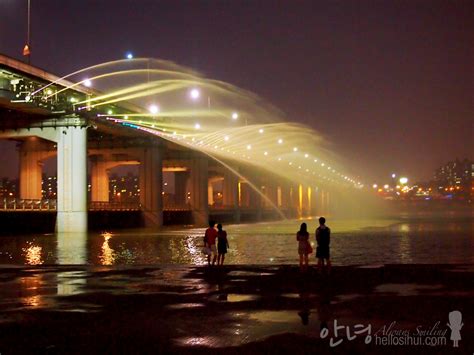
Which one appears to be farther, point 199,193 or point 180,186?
point 180,186

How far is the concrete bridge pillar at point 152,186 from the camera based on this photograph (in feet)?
271

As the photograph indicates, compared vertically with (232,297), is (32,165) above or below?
above

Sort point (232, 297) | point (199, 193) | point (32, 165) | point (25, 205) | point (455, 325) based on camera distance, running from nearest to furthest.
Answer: point (455, 325) → point (232, 297) → point (25, 205) → point (32, 165) → point (199, 193)

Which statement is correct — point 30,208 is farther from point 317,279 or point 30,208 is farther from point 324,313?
point 324,313

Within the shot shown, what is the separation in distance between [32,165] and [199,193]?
23280mm

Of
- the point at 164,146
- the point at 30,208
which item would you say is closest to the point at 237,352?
the point at 30,208

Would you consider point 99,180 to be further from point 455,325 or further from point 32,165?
point 455,325

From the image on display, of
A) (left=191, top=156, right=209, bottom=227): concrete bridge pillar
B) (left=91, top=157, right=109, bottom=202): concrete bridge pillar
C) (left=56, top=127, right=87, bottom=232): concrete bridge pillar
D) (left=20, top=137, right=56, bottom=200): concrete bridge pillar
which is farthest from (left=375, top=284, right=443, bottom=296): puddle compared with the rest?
(left=91, top=157, right=109, bottom=202): concrete bridge pillar

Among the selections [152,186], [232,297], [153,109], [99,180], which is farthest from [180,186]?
[232,297]

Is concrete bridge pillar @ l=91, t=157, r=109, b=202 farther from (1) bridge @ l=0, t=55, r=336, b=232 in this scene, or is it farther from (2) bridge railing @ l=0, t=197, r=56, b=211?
(2) bridge railing @ l=0, t=197, r=56, b=211

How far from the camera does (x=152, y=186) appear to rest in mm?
83688

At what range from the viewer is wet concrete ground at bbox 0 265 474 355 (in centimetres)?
1066

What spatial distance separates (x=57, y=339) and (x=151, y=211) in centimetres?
7180

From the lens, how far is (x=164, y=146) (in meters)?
87.6
